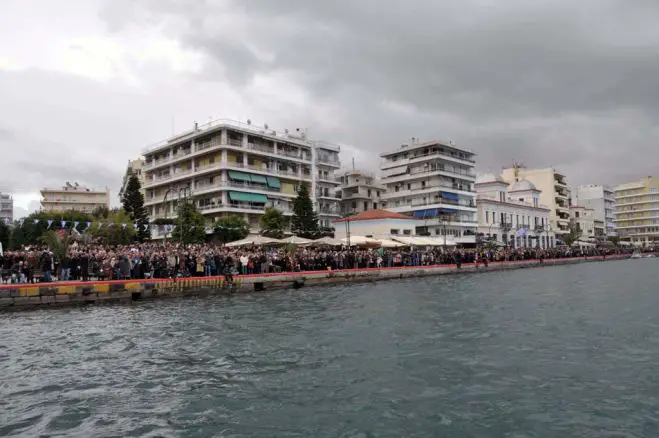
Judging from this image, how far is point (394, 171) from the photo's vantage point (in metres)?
89.6

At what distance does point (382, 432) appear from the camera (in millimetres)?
8500

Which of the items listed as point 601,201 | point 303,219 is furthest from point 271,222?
point 601,201

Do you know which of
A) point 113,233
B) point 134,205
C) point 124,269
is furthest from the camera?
point 134,205

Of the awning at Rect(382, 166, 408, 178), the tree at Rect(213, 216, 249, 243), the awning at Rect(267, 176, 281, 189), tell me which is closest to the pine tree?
the tree at Rect(213, 216, 249, 243)

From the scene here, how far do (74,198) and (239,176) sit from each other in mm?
87336

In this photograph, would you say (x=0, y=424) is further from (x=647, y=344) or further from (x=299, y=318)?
(x=647, y=344)

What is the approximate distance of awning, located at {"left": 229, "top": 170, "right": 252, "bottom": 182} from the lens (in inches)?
2574

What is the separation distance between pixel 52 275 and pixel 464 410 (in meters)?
26.6

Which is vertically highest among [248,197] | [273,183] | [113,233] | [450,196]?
[273,183]

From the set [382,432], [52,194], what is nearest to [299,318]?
[382,432]

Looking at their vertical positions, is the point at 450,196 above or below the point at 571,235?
above

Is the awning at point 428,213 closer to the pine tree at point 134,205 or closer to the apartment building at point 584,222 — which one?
the pine tree at point 134,205

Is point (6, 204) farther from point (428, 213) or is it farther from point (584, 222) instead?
point (584, 222)

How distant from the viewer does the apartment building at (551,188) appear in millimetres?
113188
